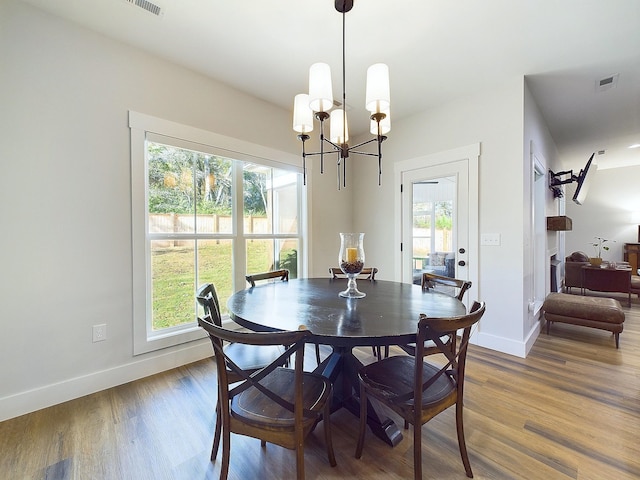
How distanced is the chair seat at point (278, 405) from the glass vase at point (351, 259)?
2.15ft

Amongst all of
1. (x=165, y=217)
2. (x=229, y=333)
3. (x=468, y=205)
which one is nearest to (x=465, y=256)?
(x=468, y=205)

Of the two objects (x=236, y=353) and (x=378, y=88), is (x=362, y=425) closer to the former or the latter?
(x=236, y=353)

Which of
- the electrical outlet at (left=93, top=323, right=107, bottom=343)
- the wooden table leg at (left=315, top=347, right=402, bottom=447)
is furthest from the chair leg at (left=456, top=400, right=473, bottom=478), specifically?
the electrical outlet at (left=93, top=323, right=107, bottom=343)

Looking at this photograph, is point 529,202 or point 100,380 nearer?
point 100,380

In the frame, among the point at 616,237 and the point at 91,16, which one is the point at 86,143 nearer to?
the point at 91,16

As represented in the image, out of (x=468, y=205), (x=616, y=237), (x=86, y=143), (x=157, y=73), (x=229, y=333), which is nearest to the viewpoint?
(x=229, y=333)

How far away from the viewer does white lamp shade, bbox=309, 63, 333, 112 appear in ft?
5.41

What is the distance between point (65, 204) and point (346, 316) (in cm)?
215

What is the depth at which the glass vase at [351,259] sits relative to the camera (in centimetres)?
185

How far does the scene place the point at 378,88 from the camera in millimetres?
1635

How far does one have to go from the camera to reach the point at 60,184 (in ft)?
6.33

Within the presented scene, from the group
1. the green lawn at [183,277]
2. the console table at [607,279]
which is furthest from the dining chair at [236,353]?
the console table at [607,279]

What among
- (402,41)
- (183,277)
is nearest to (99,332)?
(183,277)

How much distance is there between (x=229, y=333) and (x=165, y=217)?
1.89 m
